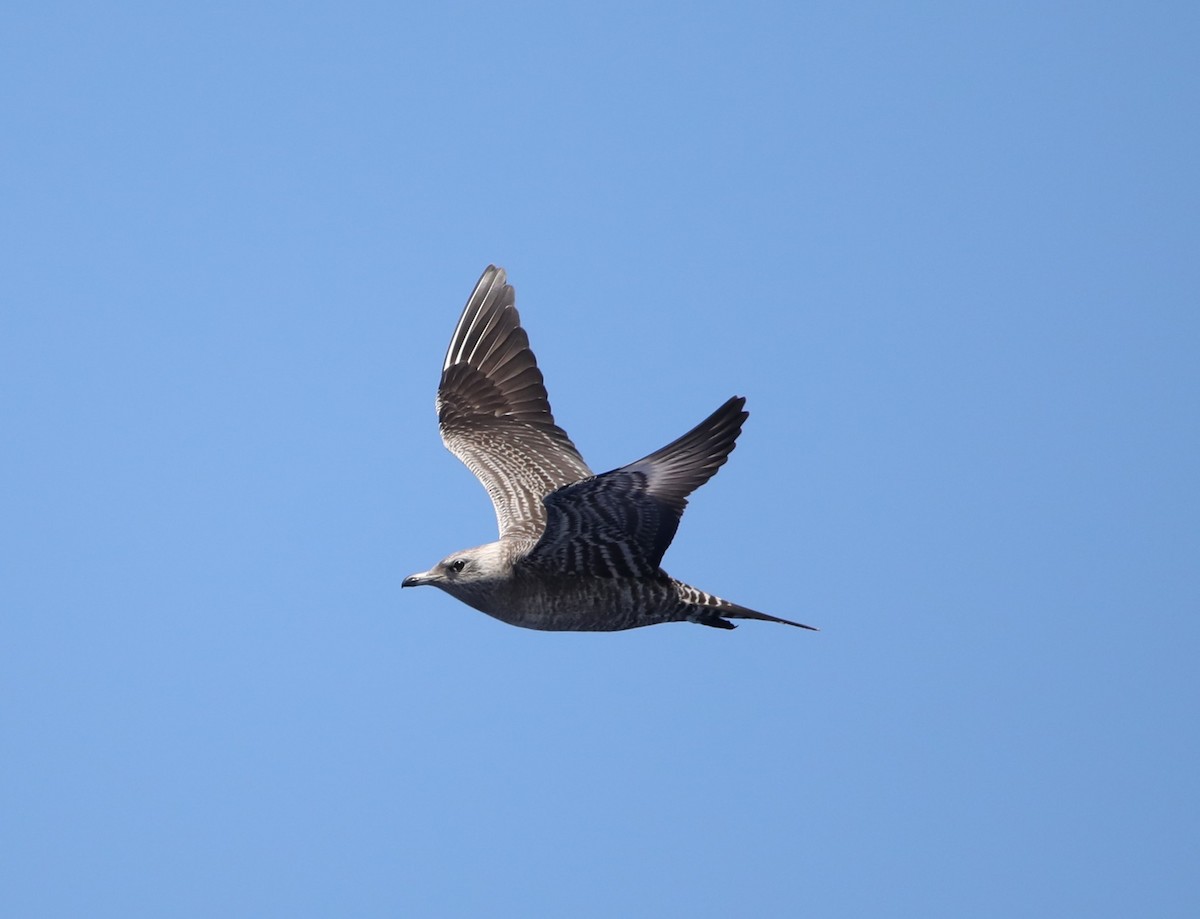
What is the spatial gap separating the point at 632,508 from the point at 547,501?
2.37 ft

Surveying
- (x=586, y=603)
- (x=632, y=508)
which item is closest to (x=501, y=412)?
(x=586, y=603)

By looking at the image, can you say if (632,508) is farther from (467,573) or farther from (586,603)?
(467,573)

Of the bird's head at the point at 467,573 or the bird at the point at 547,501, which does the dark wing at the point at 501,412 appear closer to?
the bird at the point at 547,501

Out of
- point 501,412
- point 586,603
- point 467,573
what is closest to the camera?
point 586,603

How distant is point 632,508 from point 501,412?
506cm

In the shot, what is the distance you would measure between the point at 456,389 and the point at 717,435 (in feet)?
20.5

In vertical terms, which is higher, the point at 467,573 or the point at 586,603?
the point at 467,573

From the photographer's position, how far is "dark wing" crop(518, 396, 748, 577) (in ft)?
39.0

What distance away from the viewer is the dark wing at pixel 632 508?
11891 mm

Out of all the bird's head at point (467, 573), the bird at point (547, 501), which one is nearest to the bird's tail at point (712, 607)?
the bird at point (547, 501)

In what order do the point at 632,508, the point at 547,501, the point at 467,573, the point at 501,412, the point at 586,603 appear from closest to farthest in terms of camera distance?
1. the point at 547,501
2. the point at 632,508
3. the point at 586,603
4. the point at 467,573
5. the point at 501,412

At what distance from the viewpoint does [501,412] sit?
17203 mm

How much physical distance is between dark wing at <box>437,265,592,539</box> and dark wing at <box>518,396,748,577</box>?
1.96 m

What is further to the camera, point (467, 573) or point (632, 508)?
point (467, 573)
